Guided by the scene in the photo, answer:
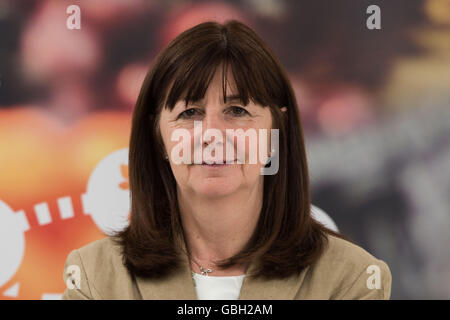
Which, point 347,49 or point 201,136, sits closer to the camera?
point 201,136

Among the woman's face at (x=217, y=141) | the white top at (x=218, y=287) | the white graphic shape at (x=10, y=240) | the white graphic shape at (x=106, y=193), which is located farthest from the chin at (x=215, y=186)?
the white graphic shape at (x=10, y=240)

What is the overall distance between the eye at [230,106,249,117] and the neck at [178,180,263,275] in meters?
0.18

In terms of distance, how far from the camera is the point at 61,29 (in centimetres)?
247

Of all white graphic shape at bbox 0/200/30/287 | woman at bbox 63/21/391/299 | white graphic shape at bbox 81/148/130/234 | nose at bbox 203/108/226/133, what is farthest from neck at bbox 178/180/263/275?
white graphic shape at bbox 0/200/30/287

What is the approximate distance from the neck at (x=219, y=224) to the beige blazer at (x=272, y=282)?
63 mm

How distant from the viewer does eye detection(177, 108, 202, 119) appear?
1.48 meters

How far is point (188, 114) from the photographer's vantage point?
148 centimetres

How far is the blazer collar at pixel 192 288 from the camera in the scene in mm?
1490

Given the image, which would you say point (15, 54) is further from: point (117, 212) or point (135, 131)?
point (135, 131)

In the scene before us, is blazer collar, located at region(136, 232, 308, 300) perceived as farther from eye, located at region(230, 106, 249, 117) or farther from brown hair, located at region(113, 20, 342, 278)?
eye, located at region(230, 106, 249, 117)

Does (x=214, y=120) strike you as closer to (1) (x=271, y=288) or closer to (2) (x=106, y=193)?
(1) (x=271, y=288)

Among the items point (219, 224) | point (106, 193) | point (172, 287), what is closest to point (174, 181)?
point (219, 224)
